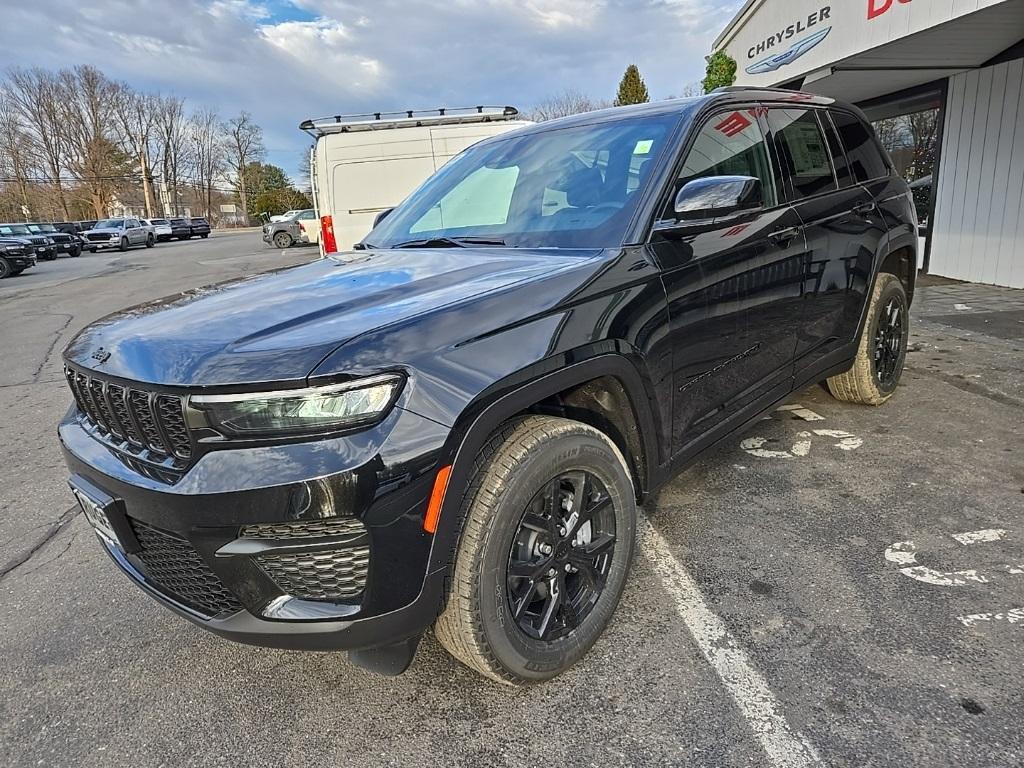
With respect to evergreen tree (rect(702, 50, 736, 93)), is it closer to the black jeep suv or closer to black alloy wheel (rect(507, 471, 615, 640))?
the black jeep suv

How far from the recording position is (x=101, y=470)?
1.94m

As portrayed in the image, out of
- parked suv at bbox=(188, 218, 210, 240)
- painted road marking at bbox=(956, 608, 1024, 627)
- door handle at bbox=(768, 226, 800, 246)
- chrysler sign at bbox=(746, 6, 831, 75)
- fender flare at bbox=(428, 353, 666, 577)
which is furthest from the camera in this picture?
parked suv at bbox=(188, 218, 210, 240)

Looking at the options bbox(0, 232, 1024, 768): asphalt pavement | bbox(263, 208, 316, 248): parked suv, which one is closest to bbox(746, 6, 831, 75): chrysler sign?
bbox(0, 232, 1024, 768): asphalt pavement

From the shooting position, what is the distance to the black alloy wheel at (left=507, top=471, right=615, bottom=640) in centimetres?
201

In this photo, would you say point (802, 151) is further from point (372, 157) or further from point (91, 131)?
point (91, 131)

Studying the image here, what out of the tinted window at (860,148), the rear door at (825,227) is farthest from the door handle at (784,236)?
the tinted window at (860,148)

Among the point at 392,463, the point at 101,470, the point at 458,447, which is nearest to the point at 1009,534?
the point at 458,447

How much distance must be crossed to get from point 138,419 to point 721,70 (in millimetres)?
14080

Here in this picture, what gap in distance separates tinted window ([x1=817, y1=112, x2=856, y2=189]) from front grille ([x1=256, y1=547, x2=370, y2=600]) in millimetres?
3440

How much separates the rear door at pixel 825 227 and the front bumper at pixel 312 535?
7.98ft

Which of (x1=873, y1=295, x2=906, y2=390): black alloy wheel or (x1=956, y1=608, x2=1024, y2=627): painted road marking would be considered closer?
(x1=956, y1=608, x2=1024, y2=627): painted road marking

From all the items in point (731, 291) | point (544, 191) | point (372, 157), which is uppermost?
point (372, 157)

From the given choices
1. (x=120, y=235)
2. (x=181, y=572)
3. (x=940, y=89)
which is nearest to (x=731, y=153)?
(x=181, y=572)

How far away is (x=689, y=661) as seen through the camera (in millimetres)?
2205
